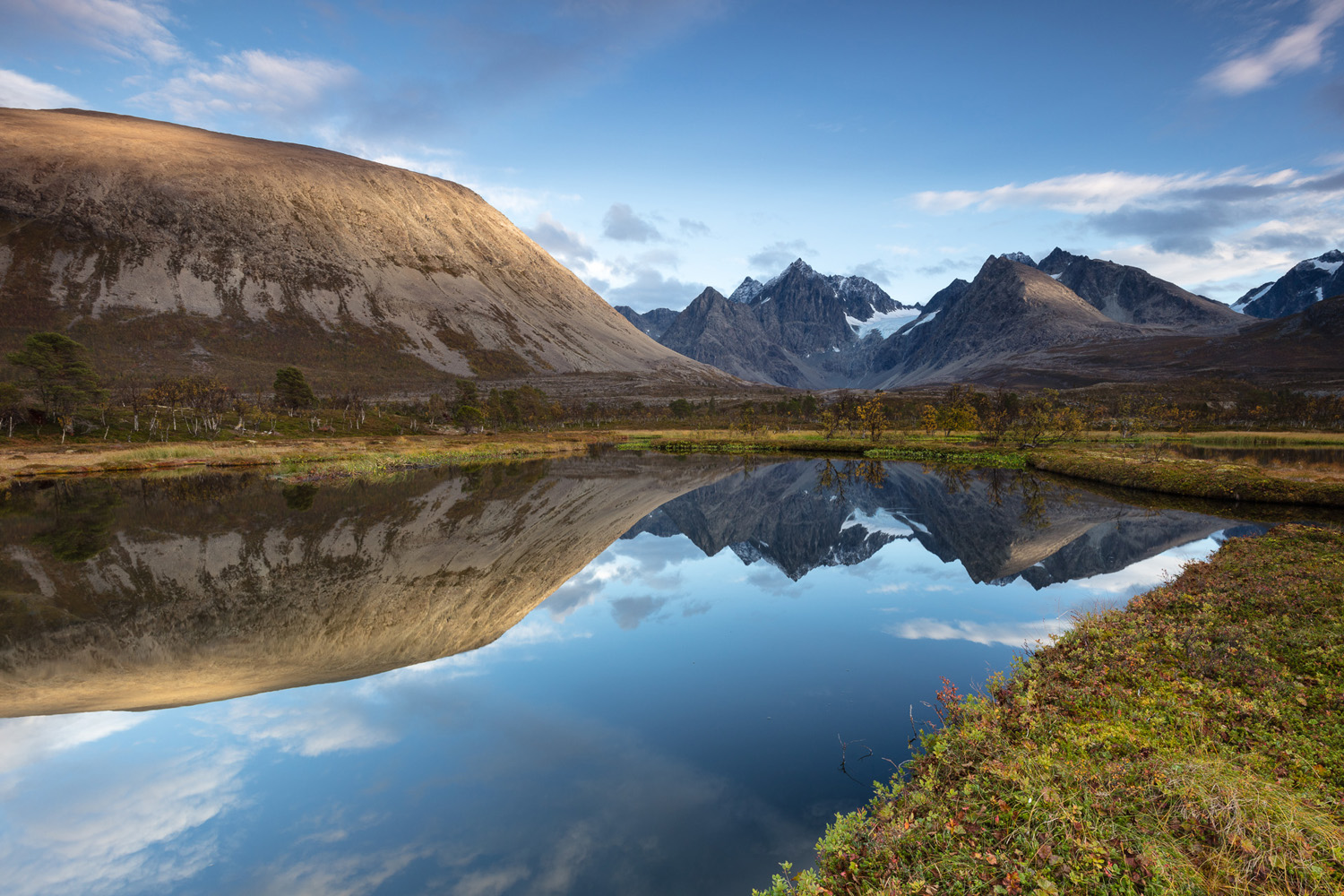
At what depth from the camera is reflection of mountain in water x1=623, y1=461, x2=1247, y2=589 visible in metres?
31.3

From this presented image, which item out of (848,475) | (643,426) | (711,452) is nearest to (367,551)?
(848,475)

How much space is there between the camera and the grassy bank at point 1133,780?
6.66 metres

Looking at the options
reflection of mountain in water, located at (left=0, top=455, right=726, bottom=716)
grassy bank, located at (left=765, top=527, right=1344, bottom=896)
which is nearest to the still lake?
reflection of mountain in water, located at (left=0, top=455, right=726, bottom=716)

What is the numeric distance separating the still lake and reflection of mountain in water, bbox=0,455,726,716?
0.18 metres

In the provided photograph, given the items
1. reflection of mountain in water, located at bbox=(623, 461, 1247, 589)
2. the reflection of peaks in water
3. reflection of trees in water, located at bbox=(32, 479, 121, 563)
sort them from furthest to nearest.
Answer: reflection of trees in water, located at bbox=(32, 479, 121, 563), reflection of mountain in water, located at bbox=(623, 461, 1247, 589), the reflection of peaks in water

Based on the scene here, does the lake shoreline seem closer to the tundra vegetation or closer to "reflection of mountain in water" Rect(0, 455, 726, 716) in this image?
the tundra vegetation

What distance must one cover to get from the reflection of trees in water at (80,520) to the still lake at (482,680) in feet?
1.13

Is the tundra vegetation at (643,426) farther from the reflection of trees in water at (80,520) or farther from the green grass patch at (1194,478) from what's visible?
the reflection of trees in water at (80,520)

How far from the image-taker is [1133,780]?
834 centimetres

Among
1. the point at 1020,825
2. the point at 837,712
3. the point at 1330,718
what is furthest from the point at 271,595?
the point at 1330,718

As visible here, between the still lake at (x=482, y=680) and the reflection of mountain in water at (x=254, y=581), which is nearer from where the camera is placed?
the still lake at (x=482, y=680)

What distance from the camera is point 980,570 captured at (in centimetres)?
2939

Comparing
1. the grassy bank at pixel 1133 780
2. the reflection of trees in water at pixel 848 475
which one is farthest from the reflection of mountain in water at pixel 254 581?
the reflection of trees in water at pixel 848 475

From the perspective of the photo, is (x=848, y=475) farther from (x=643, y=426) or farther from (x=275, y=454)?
(x=643, y=426)
